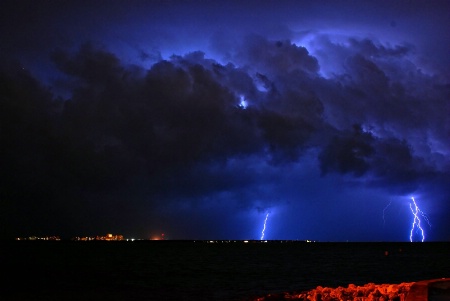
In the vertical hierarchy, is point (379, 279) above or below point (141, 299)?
above

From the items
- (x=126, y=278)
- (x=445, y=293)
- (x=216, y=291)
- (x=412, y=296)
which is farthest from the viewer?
(x=126, y=278)

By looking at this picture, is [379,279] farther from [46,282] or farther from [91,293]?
[46,282]

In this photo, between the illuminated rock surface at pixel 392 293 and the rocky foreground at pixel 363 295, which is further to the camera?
the rocky foreground at pixel 363 295

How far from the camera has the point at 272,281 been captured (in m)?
52.2

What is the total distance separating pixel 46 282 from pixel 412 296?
4551 cm

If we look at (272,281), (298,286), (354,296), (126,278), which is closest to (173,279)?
(126,278)

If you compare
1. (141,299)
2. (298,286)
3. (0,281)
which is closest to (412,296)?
(141,299)

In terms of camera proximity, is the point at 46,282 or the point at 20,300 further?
the point at 46,282

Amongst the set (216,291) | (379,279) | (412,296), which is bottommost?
(412,296)

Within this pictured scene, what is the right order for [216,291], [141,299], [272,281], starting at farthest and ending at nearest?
[272,281], [216,291], [141,299]

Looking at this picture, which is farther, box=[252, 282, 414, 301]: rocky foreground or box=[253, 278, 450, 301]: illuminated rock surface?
box=[252, 282, 414, 301]: rocky foreground

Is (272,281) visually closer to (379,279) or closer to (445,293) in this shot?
(379,279)

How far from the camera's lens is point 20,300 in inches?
1551

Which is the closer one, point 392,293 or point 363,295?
point 392,293
